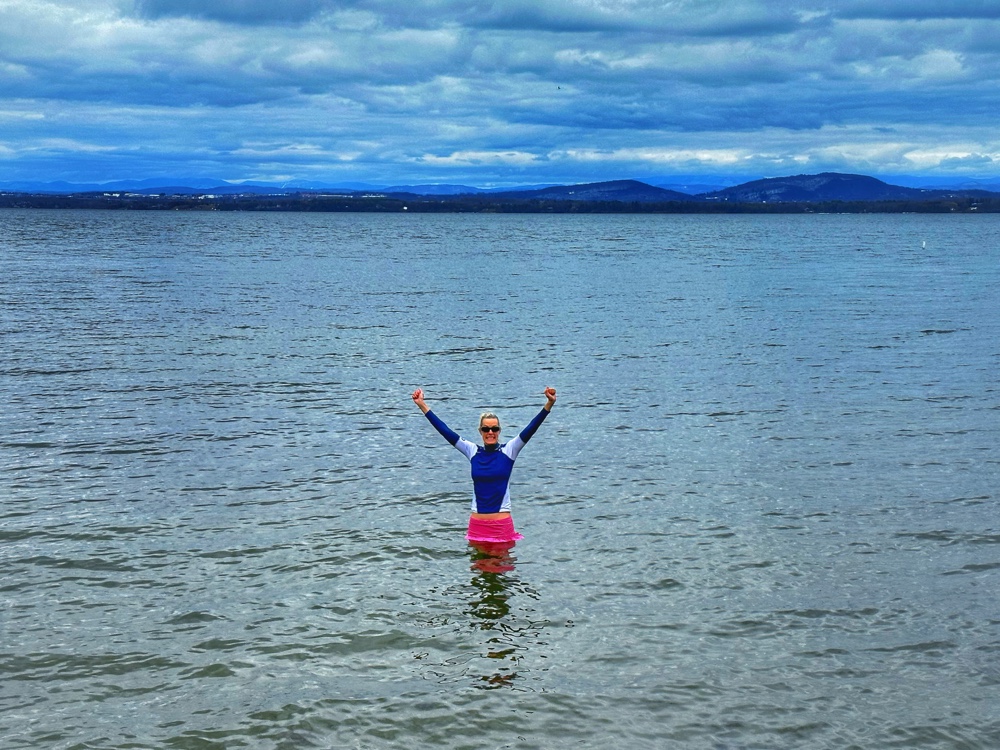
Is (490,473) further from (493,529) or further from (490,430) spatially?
(493,529)

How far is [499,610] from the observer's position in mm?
15375

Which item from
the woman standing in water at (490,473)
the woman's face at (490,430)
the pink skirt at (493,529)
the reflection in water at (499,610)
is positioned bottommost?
the reflection in water at (499,610)

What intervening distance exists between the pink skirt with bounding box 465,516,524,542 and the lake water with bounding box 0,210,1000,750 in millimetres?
486

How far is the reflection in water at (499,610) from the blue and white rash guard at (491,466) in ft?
2.48

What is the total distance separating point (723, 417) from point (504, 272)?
65653mm

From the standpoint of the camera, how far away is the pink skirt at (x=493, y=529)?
17734mm

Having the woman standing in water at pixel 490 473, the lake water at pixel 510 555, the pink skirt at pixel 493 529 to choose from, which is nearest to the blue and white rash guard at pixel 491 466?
the woman standing in water at pixel 490 473

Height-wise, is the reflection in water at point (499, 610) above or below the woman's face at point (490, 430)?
below

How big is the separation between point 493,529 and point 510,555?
525 mm

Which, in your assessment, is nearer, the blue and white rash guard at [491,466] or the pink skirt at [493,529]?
the blue and white rash guard at [491,466]

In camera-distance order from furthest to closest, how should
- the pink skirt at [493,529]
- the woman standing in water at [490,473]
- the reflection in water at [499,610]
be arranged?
the pink skirt at [493,529], the woman standing in water at [490,473], the reflection in water at [499,610]

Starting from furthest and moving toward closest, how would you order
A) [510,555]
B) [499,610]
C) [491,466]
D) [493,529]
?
[493,529] < [510,555] < [491,466] < [499,610]

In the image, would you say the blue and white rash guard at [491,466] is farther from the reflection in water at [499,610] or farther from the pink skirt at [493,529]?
the reflection in water at [499,610]

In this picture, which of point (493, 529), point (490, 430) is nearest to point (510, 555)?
point (493, 529)
